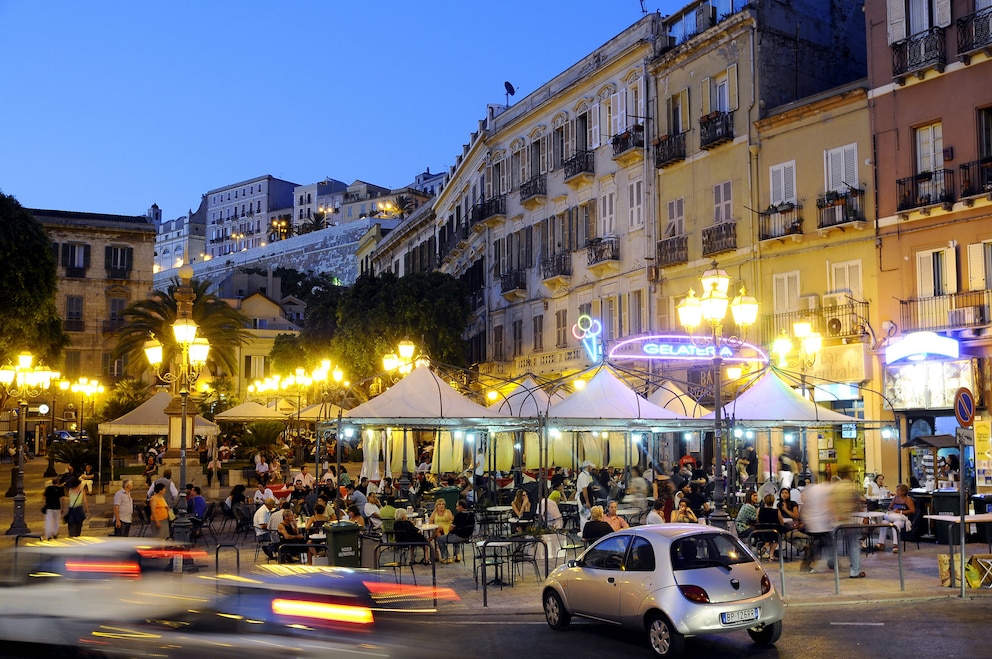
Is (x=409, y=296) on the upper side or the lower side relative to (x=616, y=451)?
upper

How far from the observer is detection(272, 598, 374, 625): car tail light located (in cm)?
733

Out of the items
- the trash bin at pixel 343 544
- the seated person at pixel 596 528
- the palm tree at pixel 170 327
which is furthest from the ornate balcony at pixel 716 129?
the palm tree at pixel 170 327

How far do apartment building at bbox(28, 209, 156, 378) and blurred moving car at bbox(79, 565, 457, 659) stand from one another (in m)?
63.0

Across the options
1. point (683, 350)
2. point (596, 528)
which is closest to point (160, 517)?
point (596, 528)

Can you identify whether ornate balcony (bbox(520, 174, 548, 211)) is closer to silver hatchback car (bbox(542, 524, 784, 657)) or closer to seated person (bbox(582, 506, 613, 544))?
seated person (bbox(582, 506, 613, 544))

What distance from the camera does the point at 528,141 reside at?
44031 mm

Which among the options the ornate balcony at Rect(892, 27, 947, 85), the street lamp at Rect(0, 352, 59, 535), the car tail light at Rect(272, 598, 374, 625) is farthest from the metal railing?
the car tail light at Rect(272, 598, 374, 625)

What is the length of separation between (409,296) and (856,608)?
1316 inches

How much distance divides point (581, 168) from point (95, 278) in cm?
4160

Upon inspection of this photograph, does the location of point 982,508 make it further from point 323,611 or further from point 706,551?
point 323,611

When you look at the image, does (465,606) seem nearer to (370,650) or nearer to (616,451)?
(370,650)

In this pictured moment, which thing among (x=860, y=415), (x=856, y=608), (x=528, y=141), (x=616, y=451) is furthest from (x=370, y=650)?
(x=528, y=141)

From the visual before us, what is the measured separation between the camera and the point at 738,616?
10430mm

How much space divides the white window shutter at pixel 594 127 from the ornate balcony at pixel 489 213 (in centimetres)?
716
